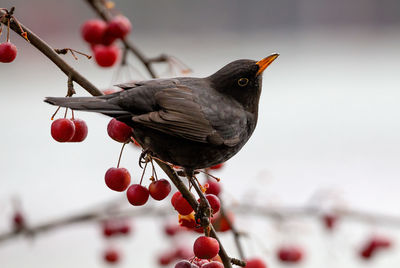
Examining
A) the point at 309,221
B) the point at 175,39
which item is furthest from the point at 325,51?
the point at 309,221

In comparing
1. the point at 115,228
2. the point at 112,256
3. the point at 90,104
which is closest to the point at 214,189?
the point at 90,104

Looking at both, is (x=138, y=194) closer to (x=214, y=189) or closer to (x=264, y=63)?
(x=214, y=189)

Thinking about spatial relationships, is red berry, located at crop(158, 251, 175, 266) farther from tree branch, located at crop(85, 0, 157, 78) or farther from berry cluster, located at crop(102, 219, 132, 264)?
tree branch, located at crop(85, 0, 157, 78)

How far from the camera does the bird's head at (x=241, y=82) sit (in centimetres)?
167

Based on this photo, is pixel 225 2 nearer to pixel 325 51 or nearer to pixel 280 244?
pixel 325 51

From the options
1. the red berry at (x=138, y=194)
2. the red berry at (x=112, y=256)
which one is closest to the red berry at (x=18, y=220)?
the red berry at (x=112, y=256)

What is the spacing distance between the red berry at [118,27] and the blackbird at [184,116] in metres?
0.41

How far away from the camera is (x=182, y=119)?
1.47m

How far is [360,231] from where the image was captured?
4.70 meters

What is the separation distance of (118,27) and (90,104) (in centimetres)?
72

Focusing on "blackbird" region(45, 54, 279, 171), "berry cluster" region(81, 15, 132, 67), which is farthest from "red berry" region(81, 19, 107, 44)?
"blackbird" region(45, 54, 279, 171)

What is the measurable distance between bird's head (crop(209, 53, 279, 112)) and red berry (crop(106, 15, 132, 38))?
0.41 metres

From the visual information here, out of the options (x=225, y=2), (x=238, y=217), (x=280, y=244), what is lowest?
(x=280, y=244)

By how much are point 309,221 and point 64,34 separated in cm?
612
